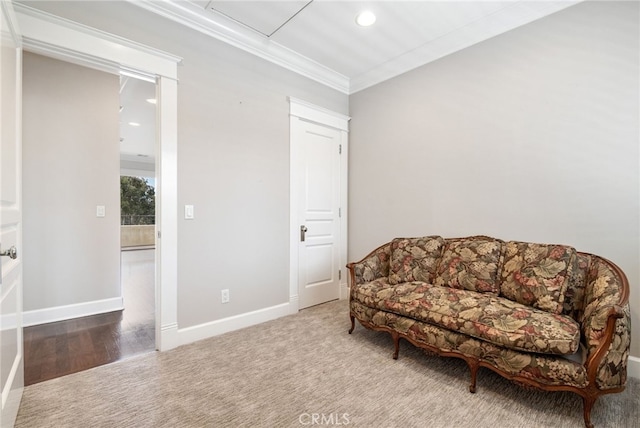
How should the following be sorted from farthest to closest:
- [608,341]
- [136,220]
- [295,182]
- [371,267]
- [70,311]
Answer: [136,220], [295,182], [70,311], [371,267], [608,341]

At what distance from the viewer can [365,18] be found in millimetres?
2549

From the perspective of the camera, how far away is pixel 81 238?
10.7ft

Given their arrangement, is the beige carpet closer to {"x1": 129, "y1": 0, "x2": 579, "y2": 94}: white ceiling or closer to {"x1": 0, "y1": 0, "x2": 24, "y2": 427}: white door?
{"x1": 0, "y1": 0, "x2": 24, "y2": 427}: white door

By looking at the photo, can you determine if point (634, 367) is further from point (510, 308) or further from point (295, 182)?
point (295, 182)

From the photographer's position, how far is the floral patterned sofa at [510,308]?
155cm

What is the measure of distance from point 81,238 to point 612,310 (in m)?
4.60

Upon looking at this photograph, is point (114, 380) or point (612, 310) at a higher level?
point (612, 310)

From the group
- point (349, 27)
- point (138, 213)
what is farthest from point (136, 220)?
point (349, 27)

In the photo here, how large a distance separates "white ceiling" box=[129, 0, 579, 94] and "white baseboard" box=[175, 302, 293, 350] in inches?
105

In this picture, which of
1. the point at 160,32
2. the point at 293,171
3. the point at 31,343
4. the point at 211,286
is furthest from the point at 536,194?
the point at 31,343

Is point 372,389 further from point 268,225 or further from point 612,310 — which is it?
point 268,225

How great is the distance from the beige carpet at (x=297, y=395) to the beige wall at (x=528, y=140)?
3.71ft

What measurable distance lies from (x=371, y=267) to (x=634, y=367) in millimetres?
1983

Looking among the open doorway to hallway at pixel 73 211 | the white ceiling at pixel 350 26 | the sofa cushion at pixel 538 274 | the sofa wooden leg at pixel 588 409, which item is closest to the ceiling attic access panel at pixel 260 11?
the white ceiling at pixel 350 26
